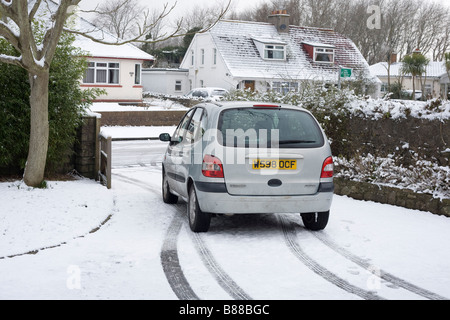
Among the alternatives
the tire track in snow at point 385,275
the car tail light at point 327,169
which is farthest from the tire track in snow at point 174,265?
the car tail light at point 327,169

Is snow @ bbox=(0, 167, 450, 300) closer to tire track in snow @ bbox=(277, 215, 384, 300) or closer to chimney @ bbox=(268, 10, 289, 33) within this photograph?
tire track in snow @ bbox=(277, 215, 384, 300)

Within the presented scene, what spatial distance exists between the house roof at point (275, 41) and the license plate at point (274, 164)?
3788 cm

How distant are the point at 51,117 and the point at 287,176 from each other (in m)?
5.60

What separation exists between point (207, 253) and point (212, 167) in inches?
47.6

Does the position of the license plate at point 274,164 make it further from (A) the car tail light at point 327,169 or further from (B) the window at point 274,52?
(B) the window at point 274,52

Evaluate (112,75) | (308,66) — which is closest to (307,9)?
(308,66)

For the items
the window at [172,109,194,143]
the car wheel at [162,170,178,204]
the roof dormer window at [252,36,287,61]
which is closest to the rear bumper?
the window at [172,109,194,143]

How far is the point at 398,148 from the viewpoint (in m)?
11.2

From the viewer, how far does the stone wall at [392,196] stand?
964 centimetres

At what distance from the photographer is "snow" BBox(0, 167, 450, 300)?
18.9 ft

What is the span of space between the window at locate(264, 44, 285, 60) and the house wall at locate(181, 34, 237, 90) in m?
3.93

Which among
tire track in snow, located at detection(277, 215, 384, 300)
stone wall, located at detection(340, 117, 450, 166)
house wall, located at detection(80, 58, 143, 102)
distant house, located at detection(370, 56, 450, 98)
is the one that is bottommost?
tire track in snow, located at detection(277, 215, 384, 300)
